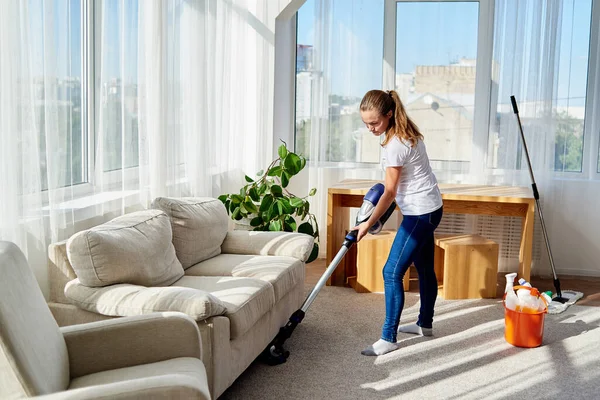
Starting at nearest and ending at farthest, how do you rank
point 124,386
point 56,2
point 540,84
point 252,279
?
point 124,386
point 56,2
point 252,279
point 540,84

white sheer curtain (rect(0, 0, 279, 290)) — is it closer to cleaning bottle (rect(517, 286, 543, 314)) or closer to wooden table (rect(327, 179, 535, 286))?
wooden table (rect(327, 179, 535, 286))

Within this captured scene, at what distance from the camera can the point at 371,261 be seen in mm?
4945

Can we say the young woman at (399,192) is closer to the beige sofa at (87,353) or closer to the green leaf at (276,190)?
the green leaf at (276,190)

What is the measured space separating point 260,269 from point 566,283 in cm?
268

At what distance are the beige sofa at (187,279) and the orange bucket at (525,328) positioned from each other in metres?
1.14

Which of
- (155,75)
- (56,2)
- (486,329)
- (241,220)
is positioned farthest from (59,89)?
(486,329)

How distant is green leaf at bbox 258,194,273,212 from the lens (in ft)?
15.8

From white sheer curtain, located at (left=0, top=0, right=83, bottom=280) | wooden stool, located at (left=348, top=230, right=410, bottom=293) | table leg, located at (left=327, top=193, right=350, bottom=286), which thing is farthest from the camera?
table leg, located at (left=327, top=193, right=350, bottom=286)

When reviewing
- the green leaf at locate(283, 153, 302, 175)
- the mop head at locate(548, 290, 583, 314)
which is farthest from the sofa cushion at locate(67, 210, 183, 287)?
the mop head at locate(548, 290, 583, 314)

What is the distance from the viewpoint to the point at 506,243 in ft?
18.8

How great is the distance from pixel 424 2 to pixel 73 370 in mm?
4299

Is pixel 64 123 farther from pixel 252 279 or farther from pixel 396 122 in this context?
pixel 396 122

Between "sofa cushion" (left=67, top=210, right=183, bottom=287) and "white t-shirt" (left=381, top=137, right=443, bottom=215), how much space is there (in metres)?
1.14

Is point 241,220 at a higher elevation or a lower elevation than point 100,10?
lower
